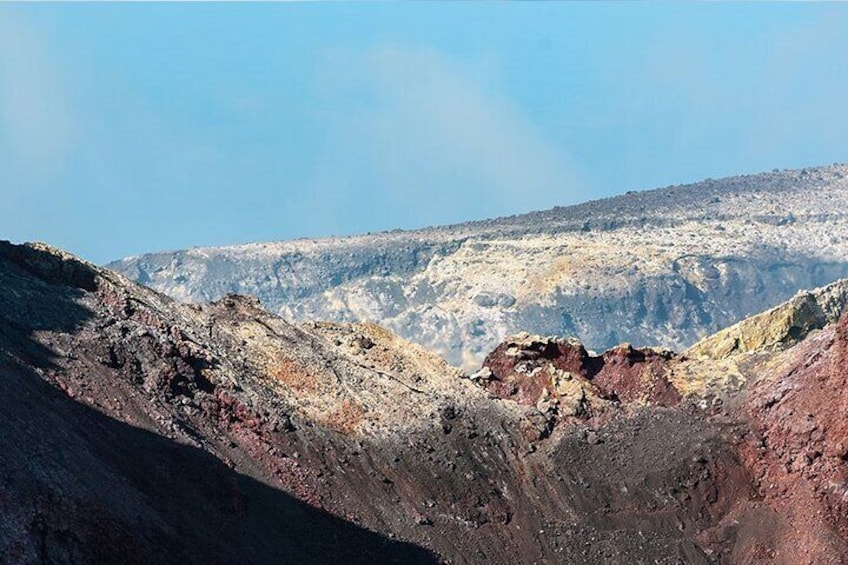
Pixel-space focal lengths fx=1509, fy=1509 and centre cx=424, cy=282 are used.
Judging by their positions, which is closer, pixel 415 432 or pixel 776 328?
pixel 415 432

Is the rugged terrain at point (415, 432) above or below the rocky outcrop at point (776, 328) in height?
below

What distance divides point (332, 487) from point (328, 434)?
4551 millimetres

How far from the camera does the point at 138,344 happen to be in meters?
69.2

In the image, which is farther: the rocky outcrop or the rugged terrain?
the rocky outcrop

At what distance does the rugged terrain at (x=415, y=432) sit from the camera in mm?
61969

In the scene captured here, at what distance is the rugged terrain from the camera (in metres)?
62.0

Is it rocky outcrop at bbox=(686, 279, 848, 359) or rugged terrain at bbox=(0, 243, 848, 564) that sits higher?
rocky outcrop at bbox=(686, 279, 848, 359)

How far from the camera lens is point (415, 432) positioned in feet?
247

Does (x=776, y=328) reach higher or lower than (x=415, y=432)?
higher

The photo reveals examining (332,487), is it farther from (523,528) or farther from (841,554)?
(841,554)

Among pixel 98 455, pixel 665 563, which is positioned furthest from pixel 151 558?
pixel 665 563

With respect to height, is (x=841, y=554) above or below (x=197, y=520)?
below

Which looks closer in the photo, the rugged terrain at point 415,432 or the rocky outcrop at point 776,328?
the rugged terrain at point 415,432

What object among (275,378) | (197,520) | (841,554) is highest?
(275,378)
